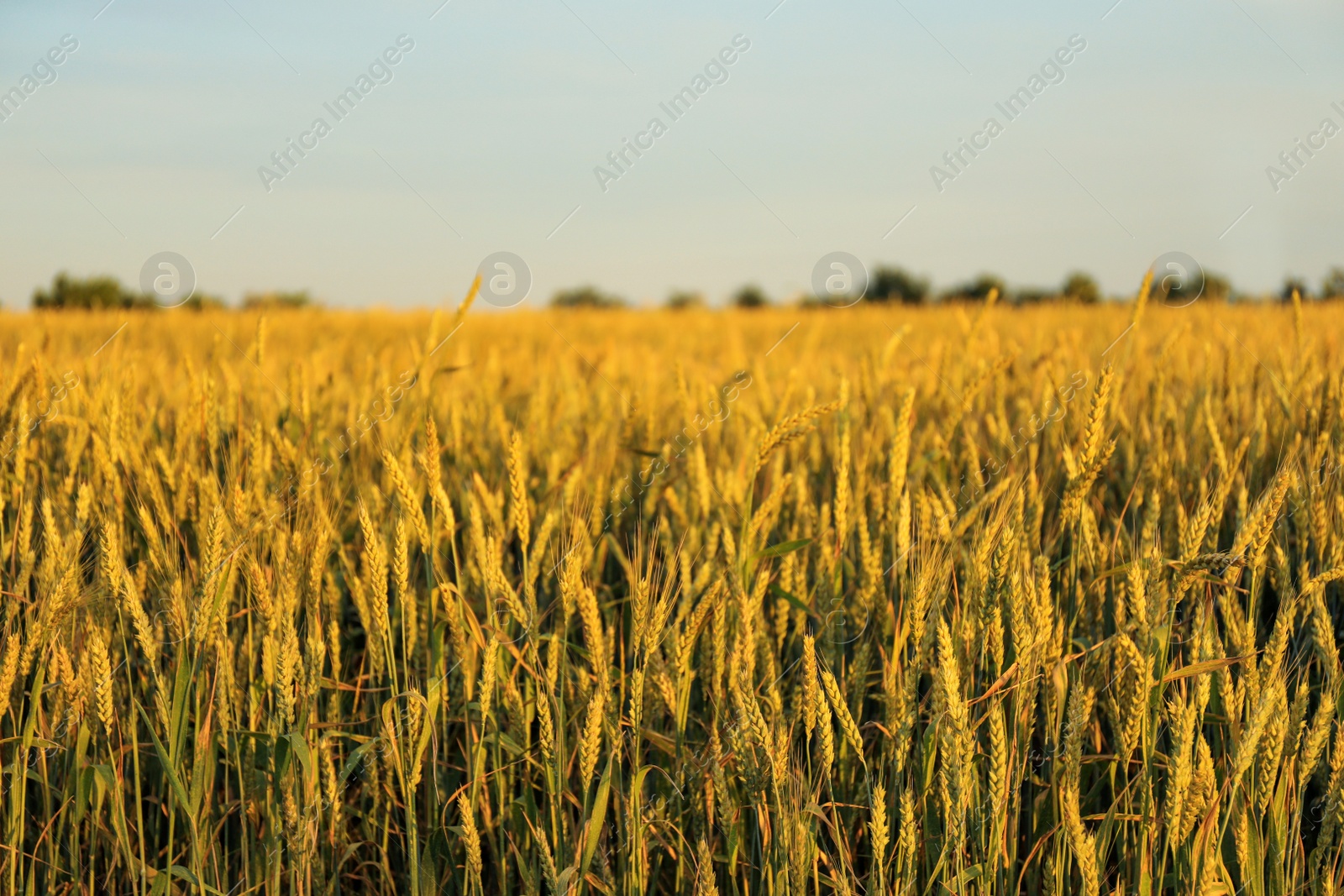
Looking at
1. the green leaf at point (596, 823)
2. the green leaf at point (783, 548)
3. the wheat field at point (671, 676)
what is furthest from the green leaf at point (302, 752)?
the green leaf at point (783, 548)

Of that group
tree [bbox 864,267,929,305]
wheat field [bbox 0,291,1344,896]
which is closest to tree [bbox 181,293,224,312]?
wheat field [bbox 0,291,1344,896]

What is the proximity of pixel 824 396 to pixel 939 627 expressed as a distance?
2.05 meters

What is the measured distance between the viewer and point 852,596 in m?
1.68

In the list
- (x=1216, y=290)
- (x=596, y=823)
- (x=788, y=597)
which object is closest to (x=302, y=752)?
(x=596, y=823)

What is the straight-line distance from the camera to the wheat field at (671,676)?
1.13 meters

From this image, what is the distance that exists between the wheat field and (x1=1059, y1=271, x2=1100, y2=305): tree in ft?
28.0

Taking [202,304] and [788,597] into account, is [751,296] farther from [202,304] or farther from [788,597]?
[788,597]

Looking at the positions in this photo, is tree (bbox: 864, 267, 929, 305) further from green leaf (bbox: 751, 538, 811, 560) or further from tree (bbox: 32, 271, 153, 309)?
green leaf (bbox: 751, 538, 811, 560)

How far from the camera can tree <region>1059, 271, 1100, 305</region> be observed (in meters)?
9.95

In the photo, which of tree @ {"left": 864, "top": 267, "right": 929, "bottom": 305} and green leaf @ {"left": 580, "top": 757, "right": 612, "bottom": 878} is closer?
green leaf @ {"left": 580, "top": 757, "right": 612, "bottom": 878}

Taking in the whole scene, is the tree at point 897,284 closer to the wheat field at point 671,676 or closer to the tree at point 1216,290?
the tree at point 1216,290

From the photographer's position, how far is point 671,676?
126 centimetres

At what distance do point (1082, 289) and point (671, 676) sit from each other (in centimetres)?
1011

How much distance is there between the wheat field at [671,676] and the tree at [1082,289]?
336 inches
